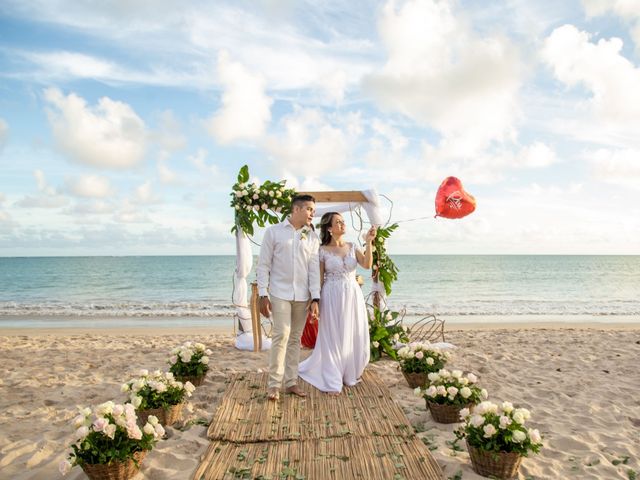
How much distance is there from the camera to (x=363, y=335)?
551 cm

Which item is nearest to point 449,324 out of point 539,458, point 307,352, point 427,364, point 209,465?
point 307,352

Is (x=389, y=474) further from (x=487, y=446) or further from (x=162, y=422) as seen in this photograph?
(x=162, y=422)

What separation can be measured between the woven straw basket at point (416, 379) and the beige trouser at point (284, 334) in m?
1.44

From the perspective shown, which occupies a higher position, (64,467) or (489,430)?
(489,430)

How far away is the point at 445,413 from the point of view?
4293mm

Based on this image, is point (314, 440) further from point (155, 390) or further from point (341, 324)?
point (341, 324)

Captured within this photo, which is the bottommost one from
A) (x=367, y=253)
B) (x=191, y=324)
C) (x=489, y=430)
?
(x=191, y=324)

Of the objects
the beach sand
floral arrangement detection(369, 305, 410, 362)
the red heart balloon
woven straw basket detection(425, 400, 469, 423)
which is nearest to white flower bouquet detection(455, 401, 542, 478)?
the beach sand

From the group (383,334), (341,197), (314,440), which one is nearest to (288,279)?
(314,440)

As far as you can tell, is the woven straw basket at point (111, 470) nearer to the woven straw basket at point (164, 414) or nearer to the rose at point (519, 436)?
the woven straw basket at point (164, 414)

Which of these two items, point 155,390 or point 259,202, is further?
point 259,202

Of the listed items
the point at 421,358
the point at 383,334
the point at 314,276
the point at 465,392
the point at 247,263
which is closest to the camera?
the point at 465,392

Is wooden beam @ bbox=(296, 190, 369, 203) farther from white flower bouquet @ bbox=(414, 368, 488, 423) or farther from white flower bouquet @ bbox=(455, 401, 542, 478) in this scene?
white flower bouquet @ bbox=(455, 401, 542, 478)

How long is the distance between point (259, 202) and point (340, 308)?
2979mm
